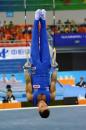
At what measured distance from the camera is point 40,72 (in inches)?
325

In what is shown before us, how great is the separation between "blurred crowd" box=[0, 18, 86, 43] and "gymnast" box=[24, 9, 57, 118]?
8.11 metres

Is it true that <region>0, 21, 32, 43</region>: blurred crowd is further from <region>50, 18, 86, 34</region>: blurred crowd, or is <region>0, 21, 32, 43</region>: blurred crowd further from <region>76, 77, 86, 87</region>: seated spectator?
<region>76, 77, 86, 87</region>: seated spectator

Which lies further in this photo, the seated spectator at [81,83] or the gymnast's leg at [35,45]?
the seated spectator at [81,83]

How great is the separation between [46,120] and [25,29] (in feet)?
26.4

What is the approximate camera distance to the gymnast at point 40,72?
7840mm

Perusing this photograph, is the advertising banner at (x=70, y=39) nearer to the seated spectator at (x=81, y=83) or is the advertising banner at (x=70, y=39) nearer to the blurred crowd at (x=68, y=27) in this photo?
the blurred crowd at (x=68, y=27)

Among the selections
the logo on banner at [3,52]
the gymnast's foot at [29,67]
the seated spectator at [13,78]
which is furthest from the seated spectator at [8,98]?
the gymnast's foot at [29,67]

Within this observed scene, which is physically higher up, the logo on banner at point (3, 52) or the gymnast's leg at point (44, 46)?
the gymnast's leg at point (44, 46)

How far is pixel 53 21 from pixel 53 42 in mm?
2793

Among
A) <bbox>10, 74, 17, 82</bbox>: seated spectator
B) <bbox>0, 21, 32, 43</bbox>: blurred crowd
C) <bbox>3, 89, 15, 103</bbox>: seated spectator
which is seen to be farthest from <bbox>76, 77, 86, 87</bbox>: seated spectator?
<bbox>0, 21, 32, 43</bbox>: blurred crowd

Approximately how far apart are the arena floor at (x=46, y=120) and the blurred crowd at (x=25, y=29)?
226 inches

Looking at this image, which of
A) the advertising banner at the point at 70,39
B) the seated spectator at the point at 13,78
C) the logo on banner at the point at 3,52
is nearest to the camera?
the seated spectator at the point at 13,78

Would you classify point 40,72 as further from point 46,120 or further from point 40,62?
point 46,120

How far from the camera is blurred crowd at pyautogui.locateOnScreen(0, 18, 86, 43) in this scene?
1742cm
